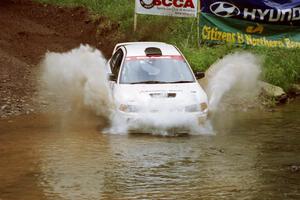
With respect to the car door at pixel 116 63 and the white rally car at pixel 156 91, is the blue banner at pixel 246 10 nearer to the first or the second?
the car door at pixel 116 63

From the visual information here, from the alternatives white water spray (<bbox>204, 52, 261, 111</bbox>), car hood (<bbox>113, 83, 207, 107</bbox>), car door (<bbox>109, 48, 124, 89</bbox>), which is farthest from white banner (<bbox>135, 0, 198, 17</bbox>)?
car hood (<bbox>113, 83, 207, 107</bbox>)

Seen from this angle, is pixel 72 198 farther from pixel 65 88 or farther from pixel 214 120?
pixel 65 88

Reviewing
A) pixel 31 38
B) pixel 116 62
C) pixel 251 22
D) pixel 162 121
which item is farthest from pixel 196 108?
pixel 31 38

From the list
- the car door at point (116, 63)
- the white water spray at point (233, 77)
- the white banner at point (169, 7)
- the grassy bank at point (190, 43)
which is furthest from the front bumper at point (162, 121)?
the white banner at point (169, 7)

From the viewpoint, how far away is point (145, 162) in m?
10.3

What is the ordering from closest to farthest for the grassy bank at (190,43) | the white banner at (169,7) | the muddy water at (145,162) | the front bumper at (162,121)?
the muddy water at (145,162) < the front bumper at (162,121) < the grassy bank at (190,43) < the white banner at (169,7)

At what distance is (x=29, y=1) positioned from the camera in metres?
31.1

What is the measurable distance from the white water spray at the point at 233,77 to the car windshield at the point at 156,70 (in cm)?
196

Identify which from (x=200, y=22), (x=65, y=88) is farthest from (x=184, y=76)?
(x=200, y=22)

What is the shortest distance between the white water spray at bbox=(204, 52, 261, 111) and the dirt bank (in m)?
4.60

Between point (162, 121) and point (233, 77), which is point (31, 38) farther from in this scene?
point (162, 121)

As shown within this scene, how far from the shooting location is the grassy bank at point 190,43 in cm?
1750

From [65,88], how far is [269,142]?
652 centimetres

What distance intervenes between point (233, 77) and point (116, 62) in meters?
3.76
